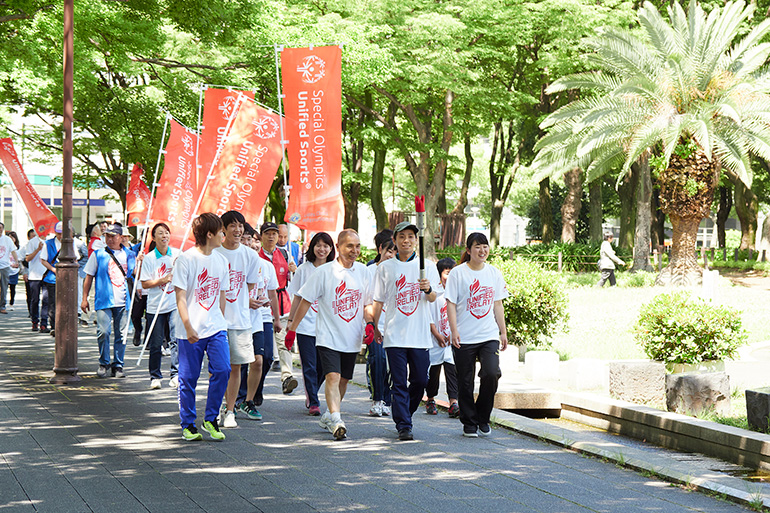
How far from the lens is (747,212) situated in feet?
133

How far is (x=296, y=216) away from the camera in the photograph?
11664 millimetres

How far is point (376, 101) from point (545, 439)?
88.7ft

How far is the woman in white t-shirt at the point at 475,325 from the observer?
753cm

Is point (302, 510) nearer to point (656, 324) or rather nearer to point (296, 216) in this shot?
point (656, 324)

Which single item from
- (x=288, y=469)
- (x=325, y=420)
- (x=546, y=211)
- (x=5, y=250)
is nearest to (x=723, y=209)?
(x=546, y=211)

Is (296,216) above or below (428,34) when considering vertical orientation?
below

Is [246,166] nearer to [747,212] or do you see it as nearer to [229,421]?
[229,421]

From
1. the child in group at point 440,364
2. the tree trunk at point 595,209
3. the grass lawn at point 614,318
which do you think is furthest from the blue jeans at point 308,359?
the tree trunk at point 595,209

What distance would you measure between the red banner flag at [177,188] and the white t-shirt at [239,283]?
565 centimetres

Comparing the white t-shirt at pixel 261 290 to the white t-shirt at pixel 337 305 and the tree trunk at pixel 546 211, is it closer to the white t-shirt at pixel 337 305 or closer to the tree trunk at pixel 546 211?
the white t-shirt at pixel 337 305

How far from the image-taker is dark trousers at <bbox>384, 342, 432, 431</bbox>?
739 cm

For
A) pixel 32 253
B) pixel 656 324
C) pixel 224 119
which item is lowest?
pixel 656 324

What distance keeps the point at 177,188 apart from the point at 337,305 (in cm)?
723

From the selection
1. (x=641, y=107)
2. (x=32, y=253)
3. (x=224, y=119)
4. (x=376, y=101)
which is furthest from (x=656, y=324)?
(x=376, y=101)
